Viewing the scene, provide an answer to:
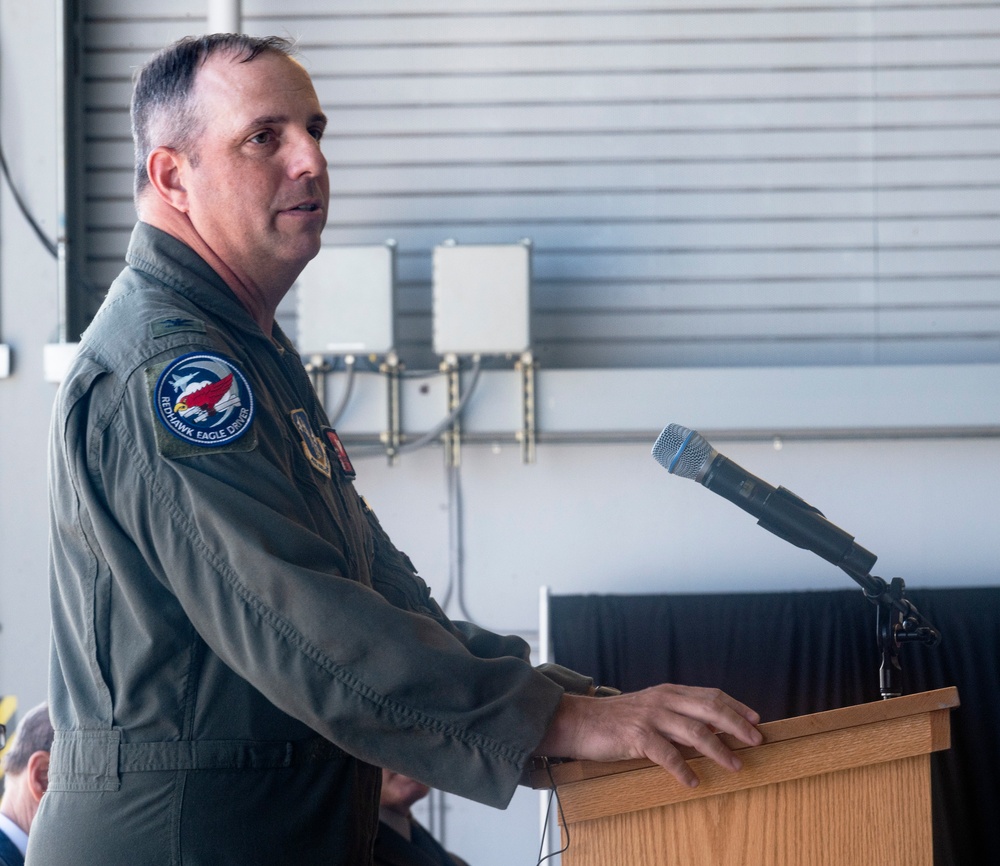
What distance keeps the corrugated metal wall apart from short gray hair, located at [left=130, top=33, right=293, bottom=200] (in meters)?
2.83

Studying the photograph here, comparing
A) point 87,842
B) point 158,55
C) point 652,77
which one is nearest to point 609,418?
point 652,77

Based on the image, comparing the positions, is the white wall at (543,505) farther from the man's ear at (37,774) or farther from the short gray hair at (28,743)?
the man's ear at (37,774)

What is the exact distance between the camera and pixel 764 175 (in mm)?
4309

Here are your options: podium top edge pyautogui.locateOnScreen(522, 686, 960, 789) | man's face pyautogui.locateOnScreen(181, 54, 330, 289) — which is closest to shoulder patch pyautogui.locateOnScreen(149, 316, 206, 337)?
man's face pyautogui.locateOnScreen(181, 54, 330, 289)

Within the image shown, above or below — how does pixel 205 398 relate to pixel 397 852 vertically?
above

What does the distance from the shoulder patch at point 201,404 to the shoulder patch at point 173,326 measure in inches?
1.9

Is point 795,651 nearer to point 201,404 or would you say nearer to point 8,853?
point 8,853

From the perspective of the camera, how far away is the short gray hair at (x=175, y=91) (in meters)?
1.44

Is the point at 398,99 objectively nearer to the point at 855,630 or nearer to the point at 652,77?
the point at 652,77

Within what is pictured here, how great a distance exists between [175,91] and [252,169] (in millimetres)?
160

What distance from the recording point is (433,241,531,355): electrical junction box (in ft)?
13.0

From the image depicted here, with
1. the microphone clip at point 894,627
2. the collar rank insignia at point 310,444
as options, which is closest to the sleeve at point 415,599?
the collar rank insignia at point 310,444

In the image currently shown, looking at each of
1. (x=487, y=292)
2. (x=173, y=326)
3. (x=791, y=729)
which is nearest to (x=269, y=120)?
(x=173, y=326)

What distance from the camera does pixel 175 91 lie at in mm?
1463
